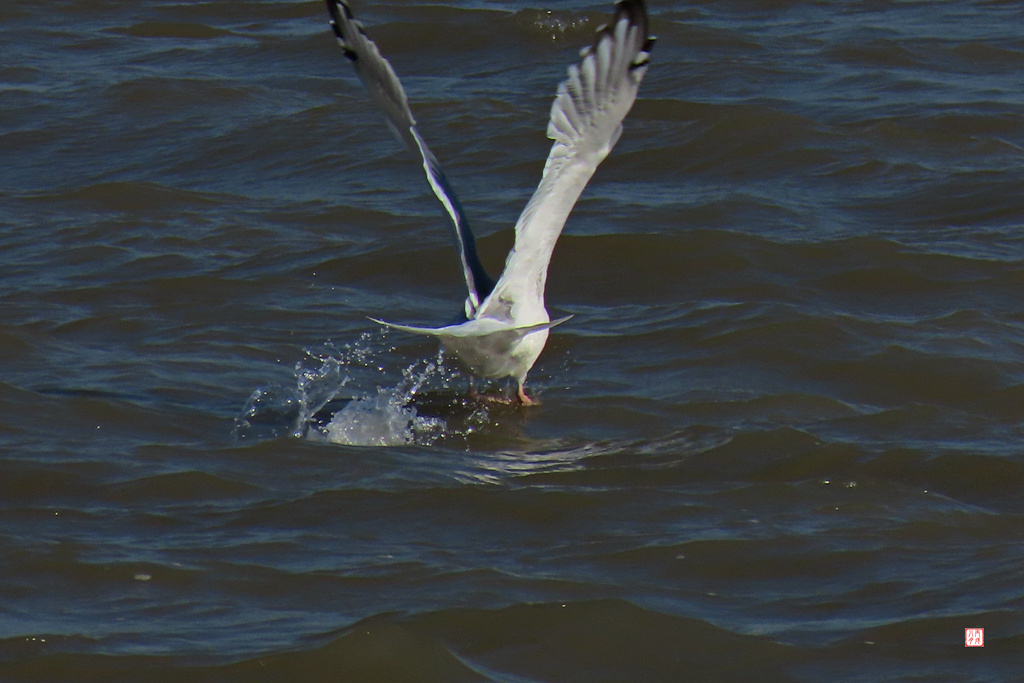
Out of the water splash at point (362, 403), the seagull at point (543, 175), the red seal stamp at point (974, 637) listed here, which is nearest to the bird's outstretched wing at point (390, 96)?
the seagull at point (543, 175)

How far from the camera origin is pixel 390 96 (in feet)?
22.7

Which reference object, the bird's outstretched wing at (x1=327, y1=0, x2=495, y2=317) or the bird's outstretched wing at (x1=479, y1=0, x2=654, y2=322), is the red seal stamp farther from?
the bird's outstretched wing at (x1=327, y1=0, x2=495, y2=317)

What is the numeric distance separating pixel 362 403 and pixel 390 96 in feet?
4.61

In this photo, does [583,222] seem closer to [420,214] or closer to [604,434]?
[420,214]

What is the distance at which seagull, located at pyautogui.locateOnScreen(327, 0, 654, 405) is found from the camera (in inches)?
261

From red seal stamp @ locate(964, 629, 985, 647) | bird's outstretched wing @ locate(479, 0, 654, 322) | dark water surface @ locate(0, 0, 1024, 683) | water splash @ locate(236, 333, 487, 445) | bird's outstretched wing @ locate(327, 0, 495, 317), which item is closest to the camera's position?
red seal stamp @ locate(964, 629, 985, 647)

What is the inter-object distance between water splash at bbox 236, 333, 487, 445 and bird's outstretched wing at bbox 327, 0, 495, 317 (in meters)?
0.77

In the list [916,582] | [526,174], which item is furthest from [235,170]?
[916,582]

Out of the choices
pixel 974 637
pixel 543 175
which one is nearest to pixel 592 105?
pixel 543 175

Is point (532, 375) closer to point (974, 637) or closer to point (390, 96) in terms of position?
point (390, 96)

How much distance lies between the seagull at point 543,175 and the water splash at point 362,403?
0.33 meters

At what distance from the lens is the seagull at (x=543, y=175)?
6633 millimetres

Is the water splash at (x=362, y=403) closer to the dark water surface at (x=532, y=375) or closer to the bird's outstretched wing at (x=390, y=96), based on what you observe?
the dark water surface at (x=532, y=375)

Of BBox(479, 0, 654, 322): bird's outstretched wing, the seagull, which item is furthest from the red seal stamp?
BBox(479, 0, 654, 322): bird's outstretched wing
